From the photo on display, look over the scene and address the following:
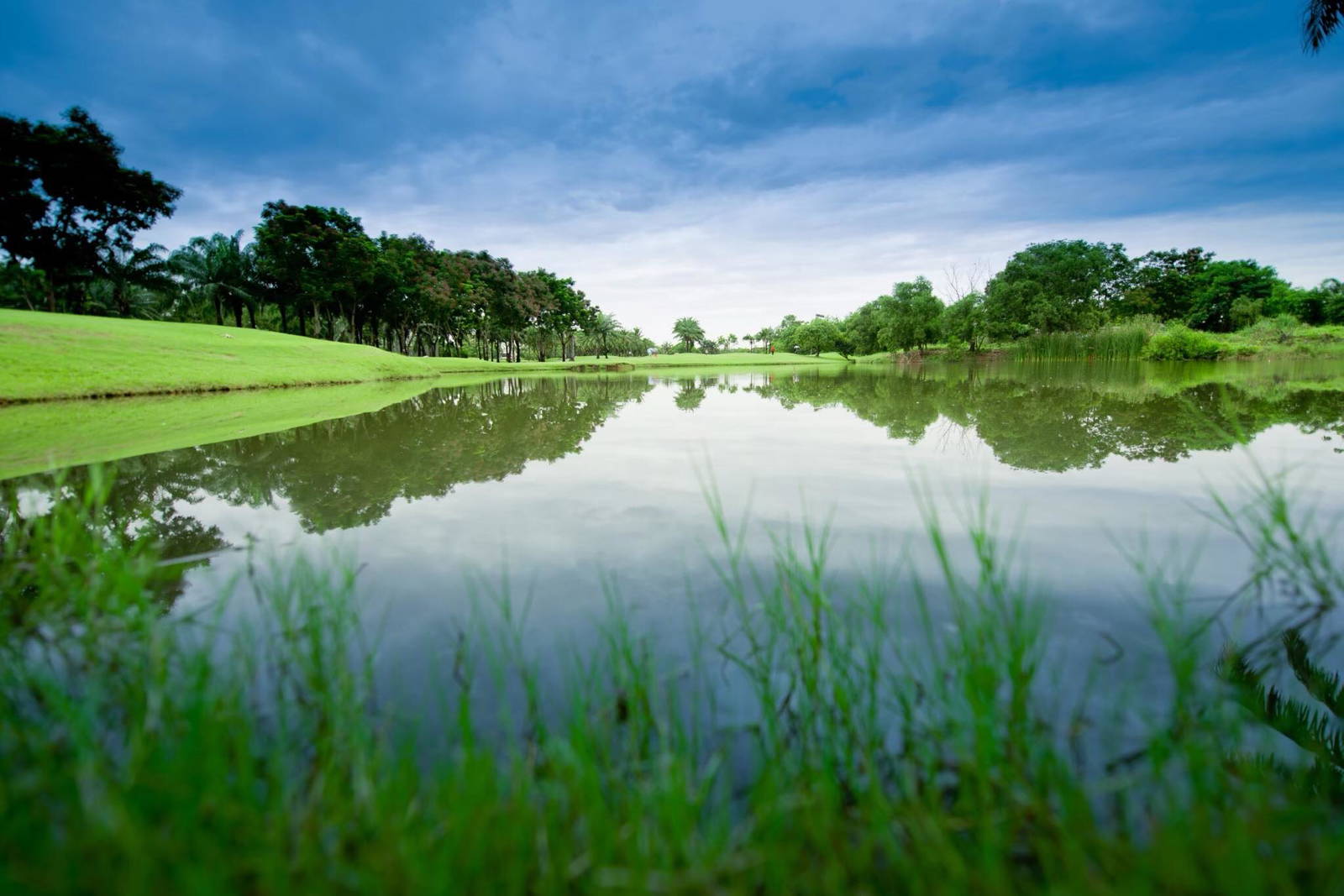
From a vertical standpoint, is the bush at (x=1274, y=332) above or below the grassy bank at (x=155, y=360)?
above

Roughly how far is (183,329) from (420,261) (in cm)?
2124

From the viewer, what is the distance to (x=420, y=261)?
43281 mm

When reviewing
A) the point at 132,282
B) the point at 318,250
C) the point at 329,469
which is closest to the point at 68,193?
the point at 318,250

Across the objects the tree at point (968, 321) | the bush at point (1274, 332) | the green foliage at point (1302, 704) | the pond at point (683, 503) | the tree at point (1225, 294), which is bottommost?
the green foliage at point (1302, 704)

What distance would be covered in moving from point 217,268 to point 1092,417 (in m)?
55.2

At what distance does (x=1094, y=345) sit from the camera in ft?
101

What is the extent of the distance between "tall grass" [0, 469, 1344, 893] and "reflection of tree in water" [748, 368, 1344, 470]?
102 inches

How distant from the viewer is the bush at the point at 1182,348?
1084 inches

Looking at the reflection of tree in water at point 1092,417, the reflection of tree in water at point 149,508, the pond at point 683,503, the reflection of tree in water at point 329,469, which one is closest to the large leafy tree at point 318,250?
the pond at point 683,503

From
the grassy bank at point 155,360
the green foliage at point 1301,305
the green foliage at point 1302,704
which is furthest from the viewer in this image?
the green foliage at point 1301,305

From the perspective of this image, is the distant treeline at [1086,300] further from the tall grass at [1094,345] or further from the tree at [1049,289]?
the tall grass at [1094,345]

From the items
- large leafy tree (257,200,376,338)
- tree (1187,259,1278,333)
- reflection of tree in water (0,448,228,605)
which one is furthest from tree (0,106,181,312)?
tree (1187,259,1278,333)

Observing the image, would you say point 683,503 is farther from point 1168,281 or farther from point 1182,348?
point 1168,281

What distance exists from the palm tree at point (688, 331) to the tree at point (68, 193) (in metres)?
80.7
